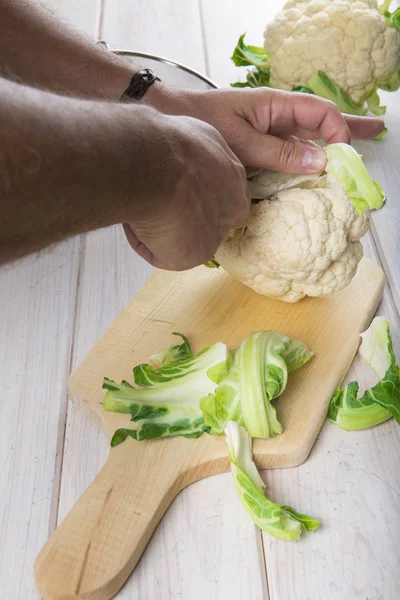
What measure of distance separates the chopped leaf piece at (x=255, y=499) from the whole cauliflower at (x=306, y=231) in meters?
0.31

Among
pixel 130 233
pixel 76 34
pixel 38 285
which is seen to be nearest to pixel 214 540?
pixel 130 233

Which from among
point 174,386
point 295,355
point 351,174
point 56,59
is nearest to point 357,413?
point 295,355

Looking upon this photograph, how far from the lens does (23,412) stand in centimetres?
120

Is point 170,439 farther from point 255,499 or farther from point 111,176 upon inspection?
point 111,176

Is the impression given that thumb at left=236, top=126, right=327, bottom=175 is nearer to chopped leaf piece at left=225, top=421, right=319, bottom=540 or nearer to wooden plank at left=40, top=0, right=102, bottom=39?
chopped leaf piece at left=225, top=421, right=319, bottom=540

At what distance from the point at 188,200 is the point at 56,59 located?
16.5 inches

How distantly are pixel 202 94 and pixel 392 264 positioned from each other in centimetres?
51

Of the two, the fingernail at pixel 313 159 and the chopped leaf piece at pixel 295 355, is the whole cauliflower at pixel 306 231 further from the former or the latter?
the chopped leaf piece at pixel 295 355

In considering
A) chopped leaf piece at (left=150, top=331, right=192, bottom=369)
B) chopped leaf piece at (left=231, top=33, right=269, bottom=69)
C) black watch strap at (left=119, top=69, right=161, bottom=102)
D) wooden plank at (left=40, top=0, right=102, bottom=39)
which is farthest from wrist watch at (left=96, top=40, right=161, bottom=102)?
wooden plank at (left=40, top=0, right=102, bottom=39)

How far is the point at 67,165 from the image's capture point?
81cm

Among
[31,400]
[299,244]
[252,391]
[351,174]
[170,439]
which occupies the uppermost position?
[351,174]

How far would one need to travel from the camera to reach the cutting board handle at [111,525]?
949mm

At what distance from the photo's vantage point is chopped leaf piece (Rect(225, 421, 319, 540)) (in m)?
1.00

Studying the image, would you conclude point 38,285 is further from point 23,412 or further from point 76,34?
point 76,34
